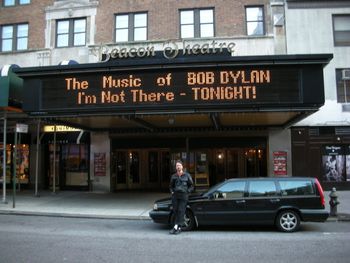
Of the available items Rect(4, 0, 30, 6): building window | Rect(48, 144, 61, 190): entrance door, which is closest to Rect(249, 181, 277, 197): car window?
Rect(48, 144, 61, 190): entrance door

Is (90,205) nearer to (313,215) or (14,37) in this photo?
(313,215)

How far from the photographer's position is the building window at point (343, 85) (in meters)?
21.4

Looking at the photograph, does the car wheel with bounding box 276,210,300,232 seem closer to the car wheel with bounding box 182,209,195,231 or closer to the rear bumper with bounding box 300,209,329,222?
the rear bumper with bounding box 300,209,329,222

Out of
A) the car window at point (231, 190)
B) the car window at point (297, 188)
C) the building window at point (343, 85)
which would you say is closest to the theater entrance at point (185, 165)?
the building window at point (343, 85)

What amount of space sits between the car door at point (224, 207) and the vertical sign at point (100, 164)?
40.4 feet

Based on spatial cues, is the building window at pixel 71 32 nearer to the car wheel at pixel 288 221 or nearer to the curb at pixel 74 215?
the curb at pixel 74 215

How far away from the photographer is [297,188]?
11.5 metres

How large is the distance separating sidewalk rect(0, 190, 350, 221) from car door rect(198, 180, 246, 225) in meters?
3.17

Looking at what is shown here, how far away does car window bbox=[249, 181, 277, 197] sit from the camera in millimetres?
11484

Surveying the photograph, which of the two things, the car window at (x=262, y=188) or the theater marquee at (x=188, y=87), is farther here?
the theater marquee at (x=188, y=87)

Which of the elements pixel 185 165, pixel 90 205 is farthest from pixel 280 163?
pixel 90 205

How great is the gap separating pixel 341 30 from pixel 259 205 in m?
14.0

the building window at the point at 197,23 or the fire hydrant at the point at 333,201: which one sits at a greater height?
the building window at the point at 197,23

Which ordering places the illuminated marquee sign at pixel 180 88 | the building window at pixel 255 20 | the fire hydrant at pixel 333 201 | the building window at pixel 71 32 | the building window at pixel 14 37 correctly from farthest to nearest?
the building window at pixel 14 37, the building window at pixel 71 32, the building window at pixel 255 20, the illuminated marquee sign at pixel 180 88, the fire hydrant at pixel 333 201
